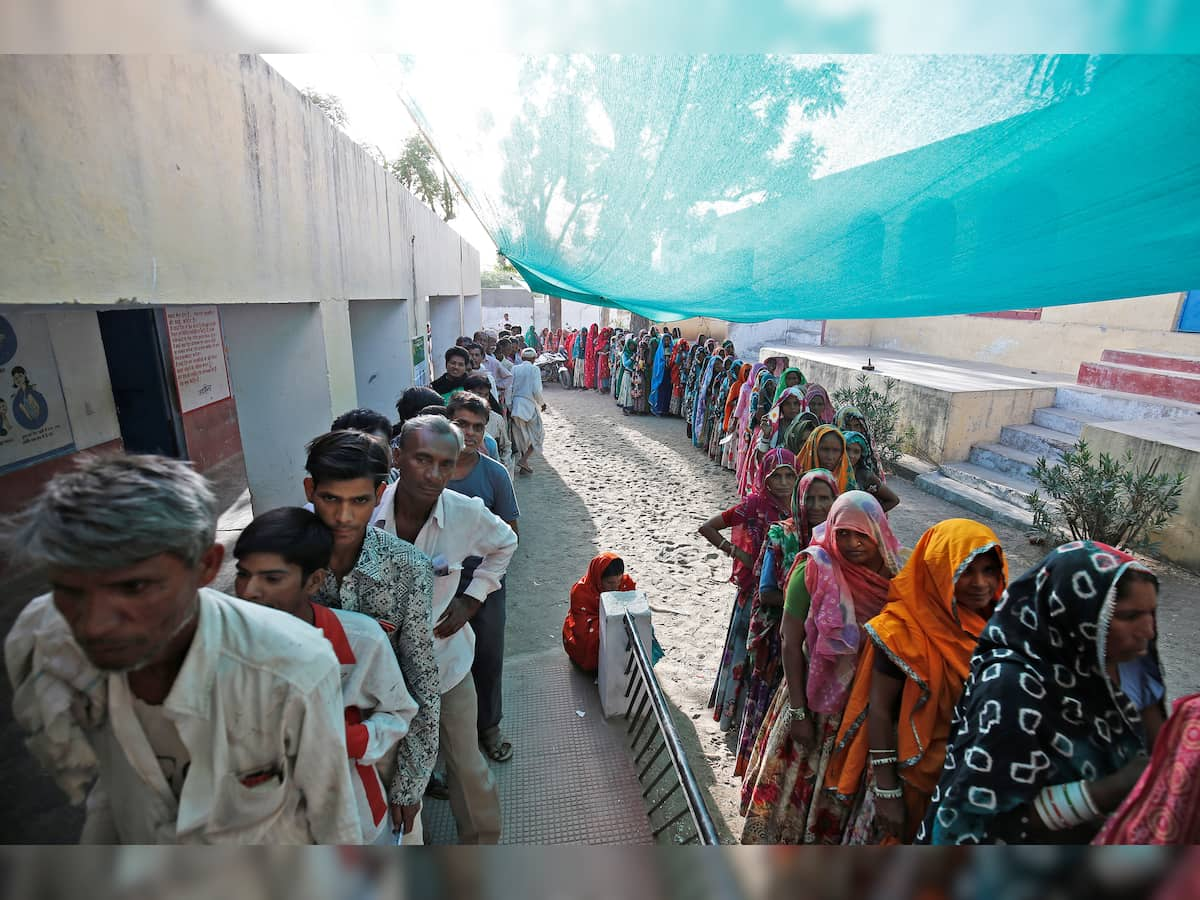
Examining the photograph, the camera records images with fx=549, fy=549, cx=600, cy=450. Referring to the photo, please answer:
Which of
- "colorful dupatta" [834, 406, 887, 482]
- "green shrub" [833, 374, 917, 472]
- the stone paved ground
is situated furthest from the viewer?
"green shrub" [833, 374, 917, 472]

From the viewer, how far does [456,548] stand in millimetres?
2172

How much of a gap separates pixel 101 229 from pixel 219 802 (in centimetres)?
188

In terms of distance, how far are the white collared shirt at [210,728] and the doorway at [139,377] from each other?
5761 mm

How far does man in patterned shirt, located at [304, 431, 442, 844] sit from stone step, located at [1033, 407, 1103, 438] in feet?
30.8

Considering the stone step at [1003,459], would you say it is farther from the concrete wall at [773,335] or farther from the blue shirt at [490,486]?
the concrete wall at [773,335]

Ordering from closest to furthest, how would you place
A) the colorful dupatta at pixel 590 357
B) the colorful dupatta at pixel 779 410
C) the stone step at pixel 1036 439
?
the colorful dupatta at pixel 779 410, the stone step at pixel 1036 439, the colorful dupatta at pixel 590 357

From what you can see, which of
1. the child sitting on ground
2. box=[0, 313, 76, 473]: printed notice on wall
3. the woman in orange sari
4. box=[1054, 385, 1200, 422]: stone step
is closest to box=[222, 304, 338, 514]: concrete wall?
box=[0, 313, 76, 473]: printed notice on wall

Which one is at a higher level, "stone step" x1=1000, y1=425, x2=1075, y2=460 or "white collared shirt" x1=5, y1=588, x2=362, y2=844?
"white collared shirt" x1=5, y1=588, x2=362, y2=844

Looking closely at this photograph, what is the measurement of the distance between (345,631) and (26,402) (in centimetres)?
520

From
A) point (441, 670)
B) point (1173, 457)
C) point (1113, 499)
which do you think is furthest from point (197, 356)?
point (1173, 457)

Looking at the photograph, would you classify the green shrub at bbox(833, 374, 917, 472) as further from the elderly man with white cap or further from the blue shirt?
the blue shirt

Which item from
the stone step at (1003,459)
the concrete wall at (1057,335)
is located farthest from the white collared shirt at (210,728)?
the concrete wall at (1057,335)

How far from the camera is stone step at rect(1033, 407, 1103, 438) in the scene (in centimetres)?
785

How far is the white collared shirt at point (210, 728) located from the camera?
3.06ft
